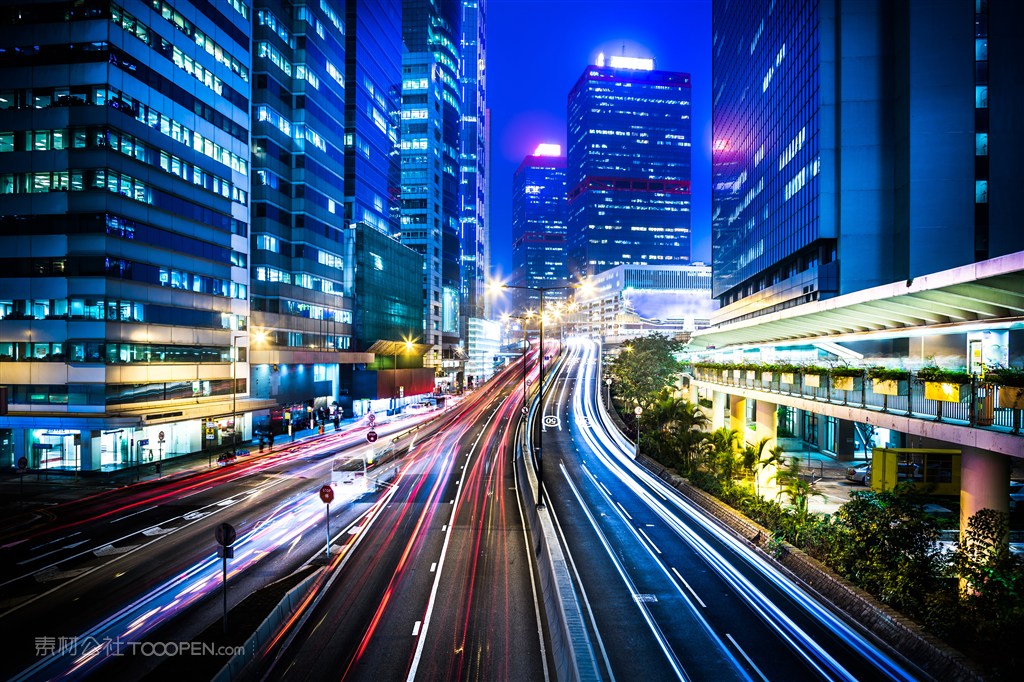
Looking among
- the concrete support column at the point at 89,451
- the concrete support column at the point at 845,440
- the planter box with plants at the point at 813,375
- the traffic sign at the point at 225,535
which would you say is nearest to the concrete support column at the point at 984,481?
the planter box with plants at the point at 813,375

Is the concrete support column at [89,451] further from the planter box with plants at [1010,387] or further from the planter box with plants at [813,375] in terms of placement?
the planter box with plants at [1010,387]

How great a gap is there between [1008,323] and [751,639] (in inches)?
536

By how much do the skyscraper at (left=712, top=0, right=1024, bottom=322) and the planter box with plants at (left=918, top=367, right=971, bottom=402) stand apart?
45.6m

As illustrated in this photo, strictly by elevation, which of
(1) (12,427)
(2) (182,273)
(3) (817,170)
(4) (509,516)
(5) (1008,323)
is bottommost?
(4) (509,516)

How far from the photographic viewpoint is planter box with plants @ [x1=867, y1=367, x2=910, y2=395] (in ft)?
60.5

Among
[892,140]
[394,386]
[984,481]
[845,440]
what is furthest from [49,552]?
[892,140]

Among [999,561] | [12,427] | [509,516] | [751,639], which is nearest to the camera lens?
[999,561]

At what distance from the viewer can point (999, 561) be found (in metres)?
11.8

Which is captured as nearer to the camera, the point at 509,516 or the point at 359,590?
the point at 359,590

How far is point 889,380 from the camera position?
18891 mm

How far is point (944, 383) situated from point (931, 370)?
862mm

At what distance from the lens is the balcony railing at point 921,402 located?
14836 mm

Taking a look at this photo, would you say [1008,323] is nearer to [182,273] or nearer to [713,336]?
[713,336]

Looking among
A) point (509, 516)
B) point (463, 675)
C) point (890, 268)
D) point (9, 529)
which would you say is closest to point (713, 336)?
point (890, 268)
